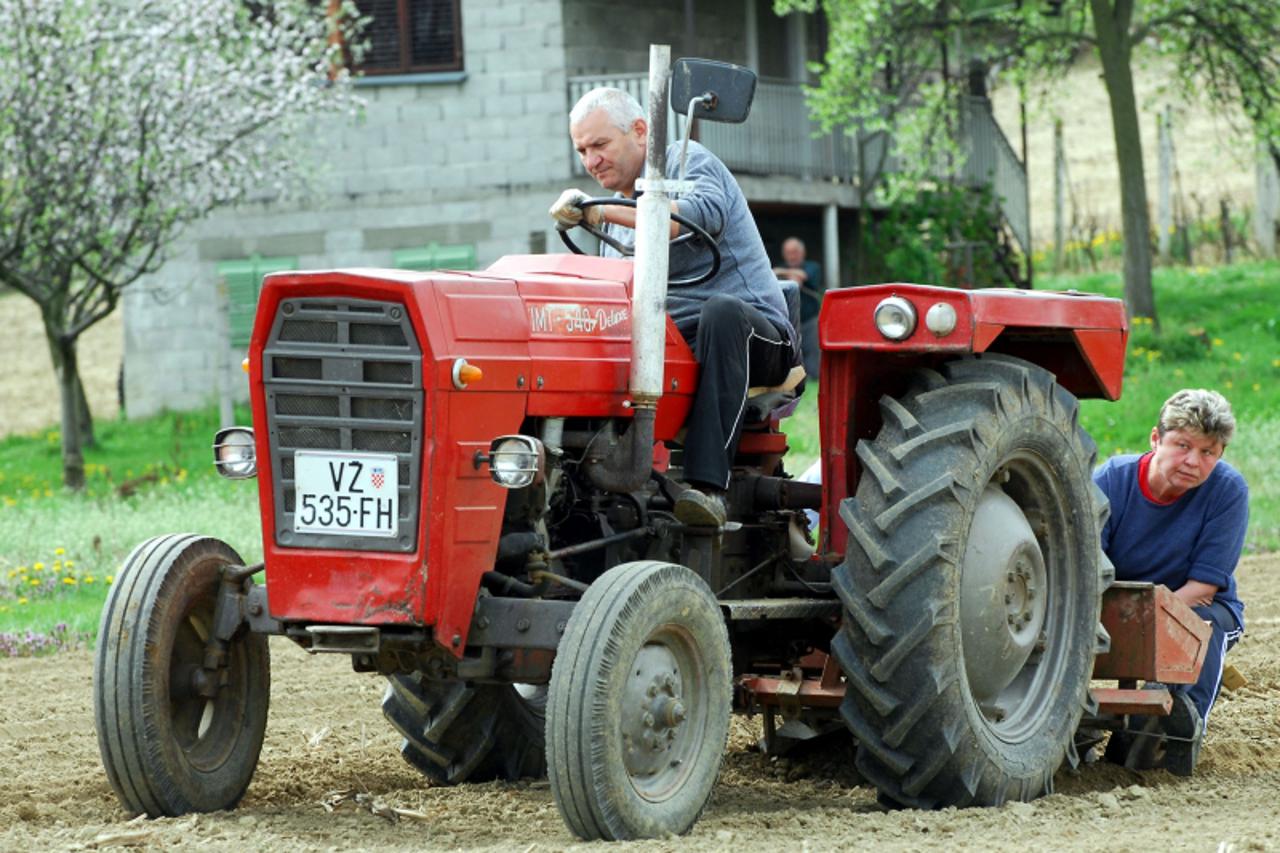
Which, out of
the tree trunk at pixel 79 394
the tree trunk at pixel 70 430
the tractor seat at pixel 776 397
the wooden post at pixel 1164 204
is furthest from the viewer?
the wooden post at pixel 1164 204

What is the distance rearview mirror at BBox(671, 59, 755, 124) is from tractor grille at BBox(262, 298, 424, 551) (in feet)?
3.24

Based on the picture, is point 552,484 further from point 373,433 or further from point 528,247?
point 528,247

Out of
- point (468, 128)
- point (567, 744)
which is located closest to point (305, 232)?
point (468, 128)

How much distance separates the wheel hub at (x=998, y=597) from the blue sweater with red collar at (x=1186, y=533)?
975 millimetres

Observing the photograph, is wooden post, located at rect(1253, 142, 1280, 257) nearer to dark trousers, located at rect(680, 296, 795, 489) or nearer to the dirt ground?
the dirt ground

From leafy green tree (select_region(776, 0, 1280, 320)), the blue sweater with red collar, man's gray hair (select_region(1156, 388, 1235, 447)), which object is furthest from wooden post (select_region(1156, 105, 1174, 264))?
man's gray hair (select_region(1156, 388, 1235, 447))

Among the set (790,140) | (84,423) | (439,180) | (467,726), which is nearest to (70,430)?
(84,423)

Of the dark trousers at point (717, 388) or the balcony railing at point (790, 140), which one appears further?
the balcony railing at point (790, 140)

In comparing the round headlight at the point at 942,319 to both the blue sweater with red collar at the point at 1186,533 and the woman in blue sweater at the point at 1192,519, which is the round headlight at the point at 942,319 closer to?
the woman in blue sweater at the point at 1192,519

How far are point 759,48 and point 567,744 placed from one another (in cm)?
2100

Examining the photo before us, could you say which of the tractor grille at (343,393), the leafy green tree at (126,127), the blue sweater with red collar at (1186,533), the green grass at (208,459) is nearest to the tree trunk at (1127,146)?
the green grass at (208,459)

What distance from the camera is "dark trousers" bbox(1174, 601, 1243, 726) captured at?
275 inches

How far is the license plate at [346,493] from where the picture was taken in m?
5.35

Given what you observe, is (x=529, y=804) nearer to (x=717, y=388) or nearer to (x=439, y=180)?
(x=717, y=388)
